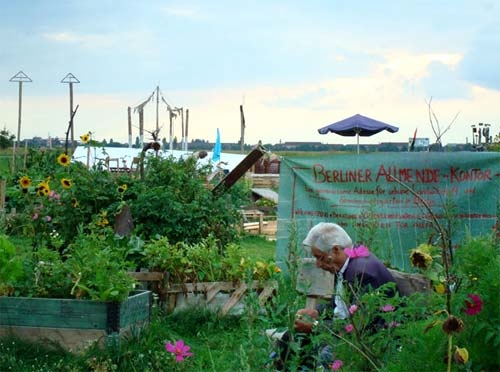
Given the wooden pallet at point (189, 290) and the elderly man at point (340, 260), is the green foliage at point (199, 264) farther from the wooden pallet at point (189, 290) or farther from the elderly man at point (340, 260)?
the elderly man at point (340, 260)

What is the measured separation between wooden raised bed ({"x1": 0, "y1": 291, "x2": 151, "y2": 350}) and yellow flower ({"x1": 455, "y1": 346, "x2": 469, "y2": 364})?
383cm

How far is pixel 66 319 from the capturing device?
5.62 metres

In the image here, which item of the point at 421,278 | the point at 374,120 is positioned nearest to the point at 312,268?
the point at 421,278

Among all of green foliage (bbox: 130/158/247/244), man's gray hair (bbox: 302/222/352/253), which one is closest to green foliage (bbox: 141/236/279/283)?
green foliage (bbox: 130/158/247/244)

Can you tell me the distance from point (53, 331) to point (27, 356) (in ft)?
0.77

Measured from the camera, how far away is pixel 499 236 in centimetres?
269

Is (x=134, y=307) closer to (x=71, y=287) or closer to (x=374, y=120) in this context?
(x=71, y=287)

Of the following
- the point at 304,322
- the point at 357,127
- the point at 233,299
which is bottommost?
the point at 233,299

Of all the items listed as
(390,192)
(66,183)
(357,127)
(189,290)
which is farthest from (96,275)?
(357,127)

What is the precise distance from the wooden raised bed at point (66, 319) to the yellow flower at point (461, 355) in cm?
383

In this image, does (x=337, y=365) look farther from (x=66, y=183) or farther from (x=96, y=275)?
(x=66, y=183)

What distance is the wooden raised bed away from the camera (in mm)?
5535

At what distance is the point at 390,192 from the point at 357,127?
14.6 m

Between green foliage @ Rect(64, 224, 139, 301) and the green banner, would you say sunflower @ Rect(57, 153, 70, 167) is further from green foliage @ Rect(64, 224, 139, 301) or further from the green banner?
green foliage @ Rect(64, 224, 139, 301)
